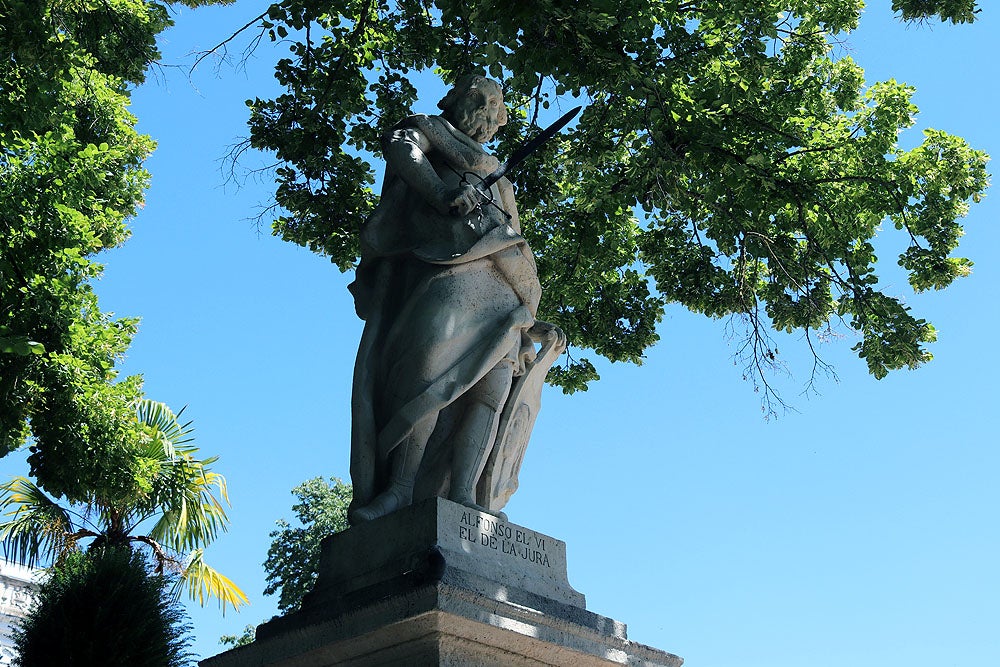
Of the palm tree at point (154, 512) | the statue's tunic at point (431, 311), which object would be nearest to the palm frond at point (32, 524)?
the palm tree at point (154, 512)

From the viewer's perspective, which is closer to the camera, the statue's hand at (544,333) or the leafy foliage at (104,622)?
the statue's hand at (544,333)

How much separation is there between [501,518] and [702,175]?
529 centimetres

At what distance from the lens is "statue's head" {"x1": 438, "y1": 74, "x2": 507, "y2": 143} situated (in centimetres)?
657

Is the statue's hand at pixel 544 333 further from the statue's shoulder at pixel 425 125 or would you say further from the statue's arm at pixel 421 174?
the statue's shoulder at pixel 425 125

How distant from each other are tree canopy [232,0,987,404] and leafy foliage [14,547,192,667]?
4029 mm

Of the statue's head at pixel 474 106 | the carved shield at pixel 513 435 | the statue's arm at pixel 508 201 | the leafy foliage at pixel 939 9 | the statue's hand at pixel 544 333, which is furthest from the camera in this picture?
the leafy foliage at pixel 939 9

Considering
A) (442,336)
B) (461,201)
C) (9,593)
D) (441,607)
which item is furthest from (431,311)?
(9,593)

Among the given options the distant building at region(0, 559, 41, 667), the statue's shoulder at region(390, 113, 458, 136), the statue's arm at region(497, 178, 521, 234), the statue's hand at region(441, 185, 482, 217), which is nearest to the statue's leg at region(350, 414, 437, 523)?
the statue's hand at region(441, 185, 482, 217)

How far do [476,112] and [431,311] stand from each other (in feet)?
4.64

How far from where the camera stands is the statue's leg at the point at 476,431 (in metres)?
5.60

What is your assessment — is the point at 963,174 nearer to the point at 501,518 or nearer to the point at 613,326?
the point at 613,326

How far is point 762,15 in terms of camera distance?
939 cm

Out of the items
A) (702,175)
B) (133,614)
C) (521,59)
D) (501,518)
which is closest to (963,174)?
(702,175)

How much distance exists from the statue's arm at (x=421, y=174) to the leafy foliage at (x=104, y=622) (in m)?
4.70
